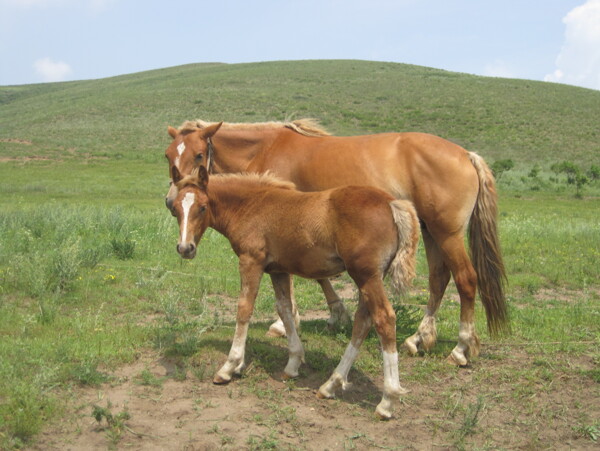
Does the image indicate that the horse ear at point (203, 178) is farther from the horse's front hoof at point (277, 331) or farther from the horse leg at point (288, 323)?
the horse's front hoof at point (277, 331)

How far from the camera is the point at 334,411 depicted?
4.77m

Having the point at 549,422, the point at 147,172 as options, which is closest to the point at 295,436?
the point at 549,422

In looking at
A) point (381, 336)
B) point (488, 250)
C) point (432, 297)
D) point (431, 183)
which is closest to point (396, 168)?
point (431, 183)

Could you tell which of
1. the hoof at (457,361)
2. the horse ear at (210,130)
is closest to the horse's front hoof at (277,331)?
the hoof at (457,361)

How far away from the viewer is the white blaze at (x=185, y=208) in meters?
5.12

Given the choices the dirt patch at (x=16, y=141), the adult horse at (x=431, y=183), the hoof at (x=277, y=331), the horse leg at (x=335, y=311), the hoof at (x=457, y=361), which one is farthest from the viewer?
the dirt patch at (x=16, y=141)

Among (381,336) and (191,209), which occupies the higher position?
(191,209)

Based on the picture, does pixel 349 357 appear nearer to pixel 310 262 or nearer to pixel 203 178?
pixel 310 262

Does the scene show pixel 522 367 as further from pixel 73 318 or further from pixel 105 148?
pixel 105 148

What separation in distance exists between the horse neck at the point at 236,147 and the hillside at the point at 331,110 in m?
32.2

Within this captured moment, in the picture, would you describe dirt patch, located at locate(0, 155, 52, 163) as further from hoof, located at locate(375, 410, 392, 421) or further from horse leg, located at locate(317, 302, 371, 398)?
hoof, located at locate(375, 410, 392, 421)

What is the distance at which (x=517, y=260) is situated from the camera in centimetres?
1063

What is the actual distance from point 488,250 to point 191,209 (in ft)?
11.1

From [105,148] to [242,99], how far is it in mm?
20101
